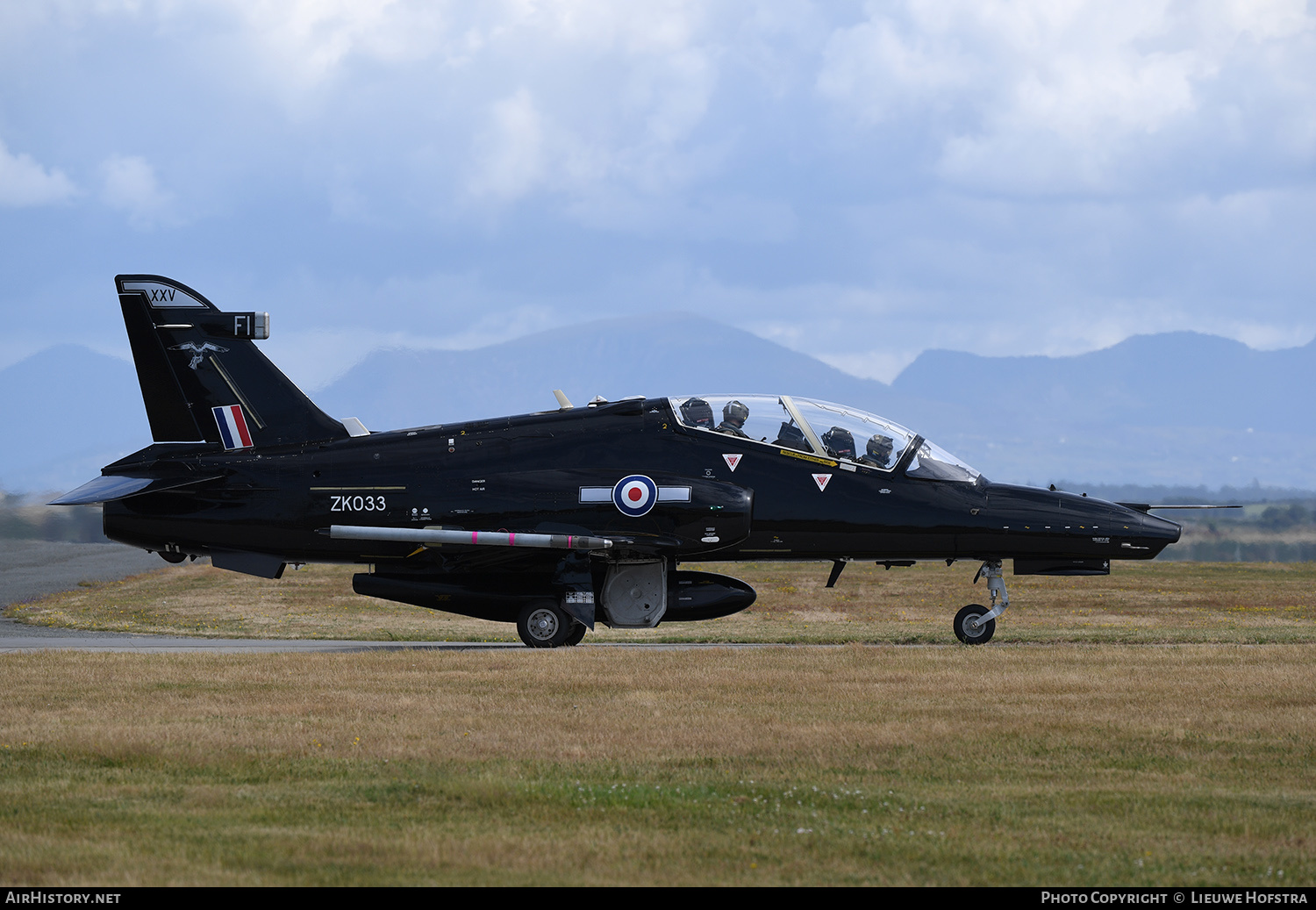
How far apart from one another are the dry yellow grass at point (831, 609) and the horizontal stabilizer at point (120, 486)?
5.95m

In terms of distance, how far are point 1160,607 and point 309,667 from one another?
2559 cm

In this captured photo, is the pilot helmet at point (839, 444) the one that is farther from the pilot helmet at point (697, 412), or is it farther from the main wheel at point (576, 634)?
the main wheel at point (576, 634)

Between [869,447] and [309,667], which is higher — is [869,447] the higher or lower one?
the higher one

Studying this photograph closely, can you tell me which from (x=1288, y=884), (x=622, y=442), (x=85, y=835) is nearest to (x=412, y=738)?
(x=85, y=835)

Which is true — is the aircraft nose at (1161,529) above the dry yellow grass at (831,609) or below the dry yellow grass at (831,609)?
above

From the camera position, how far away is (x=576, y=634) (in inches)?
841

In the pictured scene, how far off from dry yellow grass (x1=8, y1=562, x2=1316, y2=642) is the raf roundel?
377cm

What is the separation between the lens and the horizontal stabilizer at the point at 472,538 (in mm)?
19797

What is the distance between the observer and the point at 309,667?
17406 millimetres

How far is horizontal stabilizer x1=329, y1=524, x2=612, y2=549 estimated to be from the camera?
65.0 feet

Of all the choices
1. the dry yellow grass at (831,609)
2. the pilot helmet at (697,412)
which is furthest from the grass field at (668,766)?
the dry yellow grass at (831,609)

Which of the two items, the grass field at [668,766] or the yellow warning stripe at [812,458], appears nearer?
the grass field at [668,766]

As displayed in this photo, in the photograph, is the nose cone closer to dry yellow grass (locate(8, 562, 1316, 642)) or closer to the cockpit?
dry yellow grass (locate(8, 562, 1316, 642))
